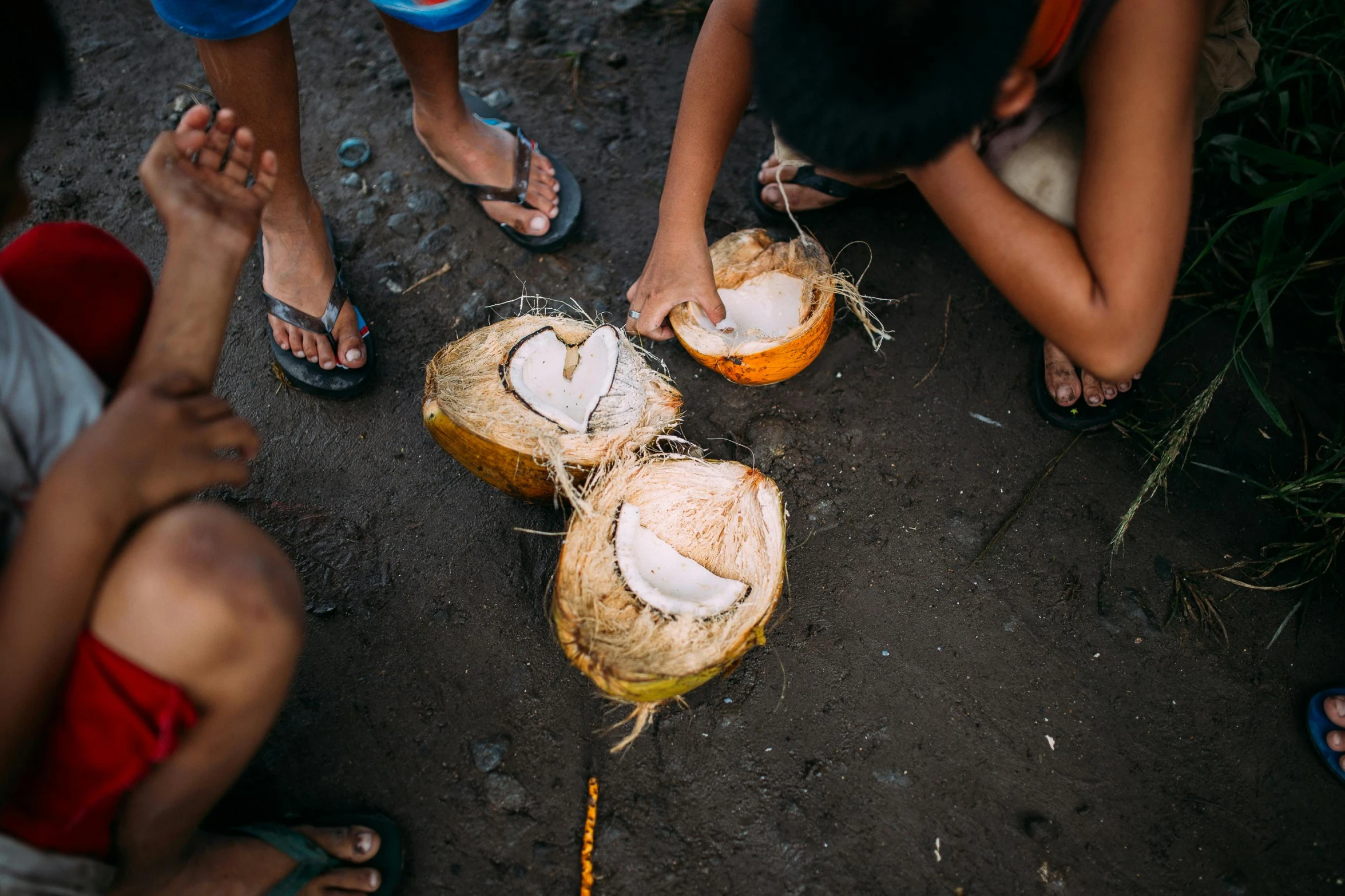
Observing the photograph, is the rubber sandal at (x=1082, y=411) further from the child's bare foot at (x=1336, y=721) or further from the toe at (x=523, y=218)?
the toe at (x=523, y=218)

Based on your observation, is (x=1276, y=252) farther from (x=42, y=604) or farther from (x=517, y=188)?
(x=42, y=604)

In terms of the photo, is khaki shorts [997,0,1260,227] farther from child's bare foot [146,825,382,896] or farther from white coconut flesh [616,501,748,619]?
child's bare foot [146,825,382,896]

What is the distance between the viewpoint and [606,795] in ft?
6.01

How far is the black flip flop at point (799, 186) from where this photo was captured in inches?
94.8

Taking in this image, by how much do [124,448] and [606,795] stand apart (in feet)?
4.16

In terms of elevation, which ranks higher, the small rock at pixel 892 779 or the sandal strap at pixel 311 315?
the sandal strap at pixel 311 315

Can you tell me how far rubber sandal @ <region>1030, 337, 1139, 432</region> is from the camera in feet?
7.27

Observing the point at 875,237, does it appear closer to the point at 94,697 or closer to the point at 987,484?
the point at 987,484

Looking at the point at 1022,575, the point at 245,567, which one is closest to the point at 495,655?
the point at 245,567

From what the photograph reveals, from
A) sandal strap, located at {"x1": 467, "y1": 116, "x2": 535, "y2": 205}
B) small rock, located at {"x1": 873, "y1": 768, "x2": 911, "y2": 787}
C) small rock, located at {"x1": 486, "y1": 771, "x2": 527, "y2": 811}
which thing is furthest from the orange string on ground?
sandal strap, located at {"x1": 467, "y1": 116, "x2": 535, "y2": 205}

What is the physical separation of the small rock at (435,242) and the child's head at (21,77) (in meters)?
1.26

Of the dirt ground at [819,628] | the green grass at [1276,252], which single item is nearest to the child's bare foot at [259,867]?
the dirt ground at [819,628]

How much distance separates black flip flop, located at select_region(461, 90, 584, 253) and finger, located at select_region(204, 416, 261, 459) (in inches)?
52.0

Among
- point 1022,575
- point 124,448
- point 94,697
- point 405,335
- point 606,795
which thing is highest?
point 124,448
